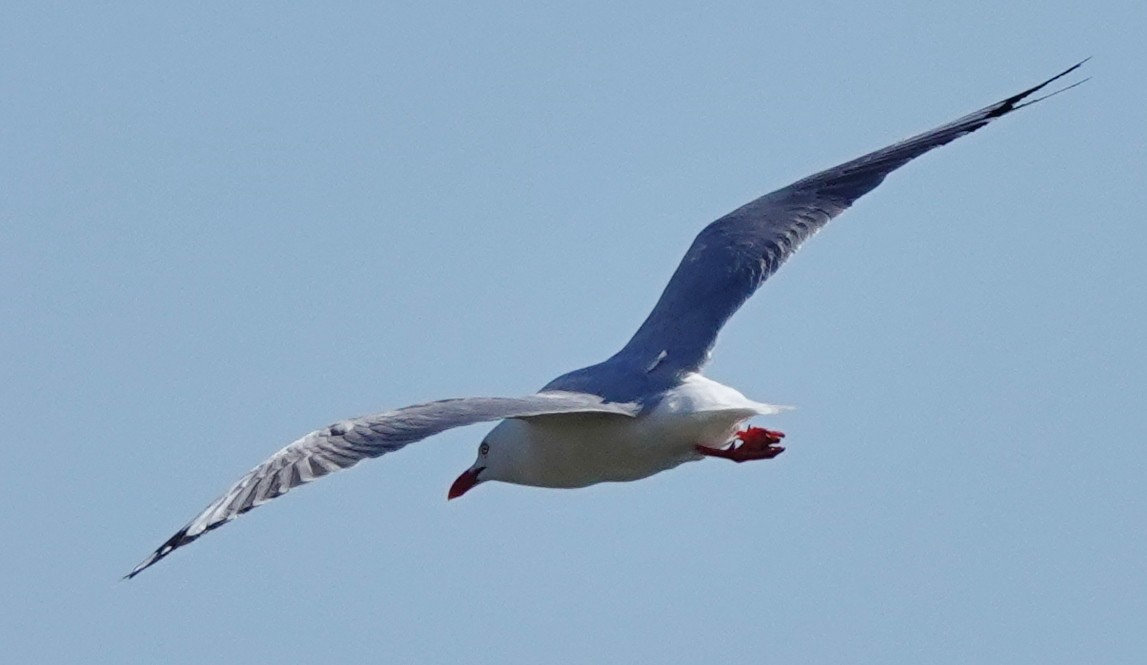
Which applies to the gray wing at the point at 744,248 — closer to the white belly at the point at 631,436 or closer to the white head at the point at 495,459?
the white belly at the point at 631,436

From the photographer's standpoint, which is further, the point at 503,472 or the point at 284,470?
the point at 503,472

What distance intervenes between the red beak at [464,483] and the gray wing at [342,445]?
1.79 meters

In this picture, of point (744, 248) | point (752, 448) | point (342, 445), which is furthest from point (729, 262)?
point (342, 445)

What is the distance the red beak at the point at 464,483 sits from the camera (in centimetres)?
1448

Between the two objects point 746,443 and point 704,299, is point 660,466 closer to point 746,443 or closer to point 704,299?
point 746,443

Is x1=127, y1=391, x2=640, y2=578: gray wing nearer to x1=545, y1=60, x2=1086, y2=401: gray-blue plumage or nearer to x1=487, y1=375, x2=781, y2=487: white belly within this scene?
x1=487, y1=375, x2=781, y2=487: white belly

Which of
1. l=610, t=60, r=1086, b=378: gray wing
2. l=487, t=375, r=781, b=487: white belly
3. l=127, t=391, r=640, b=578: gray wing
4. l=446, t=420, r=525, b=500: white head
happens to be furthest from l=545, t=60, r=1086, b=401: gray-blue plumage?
l=127, t=391, r=640, b=578: gray wing

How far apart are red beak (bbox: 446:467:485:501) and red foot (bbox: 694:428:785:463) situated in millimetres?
1641

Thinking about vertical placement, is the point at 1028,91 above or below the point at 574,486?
above

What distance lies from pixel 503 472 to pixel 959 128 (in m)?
4.08

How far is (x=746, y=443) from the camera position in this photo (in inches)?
542

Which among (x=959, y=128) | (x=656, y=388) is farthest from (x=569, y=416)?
(x=959, y=128)

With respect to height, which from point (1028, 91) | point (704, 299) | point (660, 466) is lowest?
point (660, 466)

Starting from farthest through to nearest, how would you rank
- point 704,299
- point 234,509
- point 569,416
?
Answer: point 704,299, point 569,416, point 234,509
